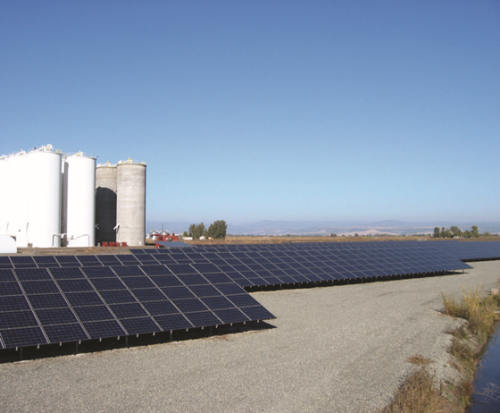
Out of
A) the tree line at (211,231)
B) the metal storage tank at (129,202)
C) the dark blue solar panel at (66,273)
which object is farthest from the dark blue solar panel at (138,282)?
the tree line at (211,231)

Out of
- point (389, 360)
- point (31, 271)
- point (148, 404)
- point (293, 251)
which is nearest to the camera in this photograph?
point (148, 404)

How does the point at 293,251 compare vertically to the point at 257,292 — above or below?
above

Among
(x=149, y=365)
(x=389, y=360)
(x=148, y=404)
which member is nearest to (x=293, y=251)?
(x=389, y=360)

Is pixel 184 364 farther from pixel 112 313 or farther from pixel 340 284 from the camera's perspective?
pixel 340 284

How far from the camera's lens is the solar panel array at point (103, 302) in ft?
43.7

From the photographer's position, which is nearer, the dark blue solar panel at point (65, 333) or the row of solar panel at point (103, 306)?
the dark blue solar panel at point (65, 333)

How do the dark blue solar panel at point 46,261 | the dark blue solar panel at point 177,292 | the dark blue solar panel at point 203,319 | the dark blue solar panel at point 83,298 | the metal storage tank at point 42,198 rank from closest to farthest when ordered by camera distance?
the dark blue solar panel at point 83,298, the dark blue solar panel at point 203,319, the dark blue solar panel at point 177,292, the dark blue solar panel at point 46,261, the metal storage tank at point 42,198

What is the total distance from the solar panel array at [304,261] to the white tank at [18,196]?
79.1 feet

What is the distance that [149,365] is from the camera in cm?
1297

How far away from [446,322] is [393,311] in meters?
2.51

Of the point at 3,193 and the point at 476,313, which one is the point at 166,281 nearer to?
the point at 476,313

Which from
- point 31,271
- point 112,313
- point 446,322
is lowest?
point 446,322

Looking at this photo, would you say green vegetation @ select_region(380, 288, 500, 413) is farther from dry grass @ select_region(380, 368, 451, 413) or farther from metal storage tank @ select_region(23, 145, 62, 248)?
metal storage tank @ select_region(23, 145, 62, 248)

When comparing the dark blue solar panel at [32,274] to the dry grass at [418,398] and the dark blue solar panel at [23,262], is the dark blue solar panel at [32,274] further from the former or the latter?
the dry grass at [418,398]
